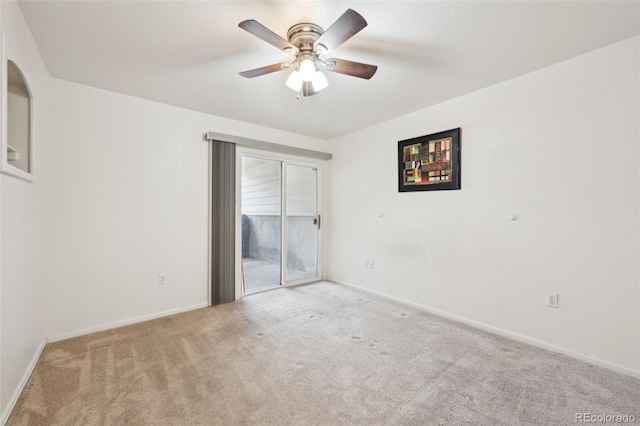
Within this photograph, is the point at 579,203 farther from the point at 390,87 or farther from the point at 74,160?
the point at 74,160

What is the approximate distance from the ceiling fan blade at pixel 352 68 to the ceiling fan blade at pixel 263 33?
29 cm

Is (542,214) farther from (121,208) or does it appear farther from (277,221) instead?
(121,208)

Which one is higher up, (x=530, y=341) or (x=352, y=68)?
(x=352, y=68)

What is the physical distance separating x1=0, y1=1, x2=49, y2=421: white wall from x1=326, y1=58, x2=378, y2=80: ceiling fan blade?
6.07 feet

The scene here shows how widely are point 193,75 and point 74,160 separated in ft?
4.68

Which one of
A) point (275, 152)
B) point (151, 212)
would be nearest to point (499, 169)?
point (275, 152)

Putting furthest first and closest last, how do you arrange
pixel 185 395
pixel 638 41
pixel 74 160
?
pixel 74 160 → pixel 638 41 → pixel 185 395

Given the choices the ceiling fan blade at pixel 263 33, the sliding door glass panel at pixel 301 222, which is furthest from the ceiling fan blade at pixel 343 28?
the sliding door glass panel at pixel 301 222

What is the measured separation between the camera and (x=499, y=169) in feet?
8.66

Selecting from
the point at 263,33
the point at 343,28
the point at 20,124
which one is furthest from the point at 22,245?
the point at 343,28

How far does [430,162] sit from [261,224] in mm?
2483

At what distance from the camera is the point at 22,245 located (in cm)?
184

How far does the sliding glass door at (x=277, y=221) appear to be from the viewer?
391 cm

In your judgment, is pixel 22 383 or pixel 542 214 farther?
pixel 542 214
